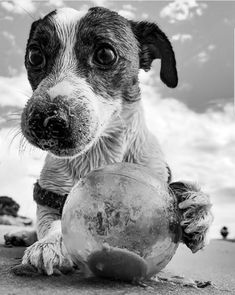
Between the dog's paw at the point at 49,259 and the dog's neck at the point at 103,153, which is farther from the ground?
the dog's neck at the point at 103,153

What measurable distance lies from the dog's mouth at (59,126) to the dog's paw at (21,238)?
1.56 metres

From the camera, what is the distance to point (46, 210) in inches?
146

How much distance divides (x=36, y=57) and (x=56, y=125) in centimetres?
82

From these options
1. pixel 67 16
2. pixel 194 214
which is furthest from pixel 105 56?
pixel 194 214

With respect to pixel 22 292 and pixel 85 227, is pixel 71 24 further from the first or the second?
pixel 22 292

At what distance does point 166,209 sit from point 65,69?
133 cm

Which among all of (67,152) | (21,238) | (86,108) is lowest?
(21,238)

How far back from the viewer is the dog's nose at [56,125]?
2.89m

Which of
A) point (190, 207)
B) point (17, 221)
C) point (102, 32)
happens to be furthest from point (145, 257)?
point (17, 221)

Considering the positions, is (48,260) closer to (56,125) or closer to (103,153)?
(56,125)

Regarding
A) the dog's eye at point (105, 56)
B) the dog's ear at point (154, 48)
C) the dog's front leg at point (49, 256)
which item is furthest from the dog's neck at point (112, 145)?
the dog's front leg at point (49, 256)

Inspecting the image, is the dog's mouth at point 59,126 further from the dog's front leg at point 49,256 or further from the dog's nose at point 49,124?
the dog's front leg at point 49,256

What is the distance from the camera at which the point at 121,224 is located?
2350mm

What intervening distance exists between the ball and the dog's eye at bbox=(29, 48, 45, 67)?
1.29 meters
